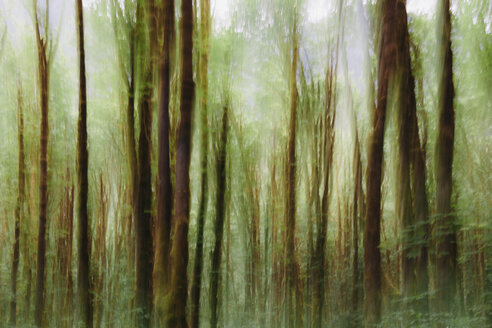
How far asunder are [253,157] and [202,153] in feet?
4.87

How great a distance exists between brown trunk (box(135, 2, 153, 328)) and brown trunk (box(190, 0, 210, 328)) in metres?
1.26

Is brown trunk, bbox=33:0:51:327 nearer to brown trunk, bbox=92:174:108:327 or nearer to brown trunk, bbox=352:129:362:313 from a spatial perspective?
brown trunk, bbox=92:174:108:327

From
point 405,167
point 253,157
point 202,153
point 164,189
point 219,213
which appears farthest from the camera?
point 253,157

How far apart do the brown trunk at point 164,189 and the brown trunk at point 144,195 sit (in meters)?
1.13

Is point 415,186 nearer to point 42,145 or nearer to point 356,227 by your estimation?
point 356,227

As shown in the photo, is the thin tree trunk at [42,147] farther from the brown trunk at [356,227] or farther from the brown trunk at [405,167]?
the brown trunk at [405,167]

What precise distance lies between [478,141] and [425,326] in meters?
3.43

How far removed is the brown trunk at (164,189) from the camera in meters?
4.95

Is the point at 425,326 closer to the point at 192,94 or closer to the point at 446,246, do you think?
the point at 446,246

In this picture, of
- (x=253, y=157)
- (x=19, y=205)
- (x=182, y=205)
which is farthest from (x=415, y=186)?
(x=19, y=205)

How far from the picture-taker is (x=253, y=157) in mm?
9172

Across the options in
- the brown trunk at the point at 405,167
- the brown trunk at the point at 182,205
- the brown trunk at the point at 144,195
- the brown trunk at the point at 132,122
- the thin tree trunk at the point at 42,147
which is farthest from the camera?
the thin tree trunk at the point at 42,147

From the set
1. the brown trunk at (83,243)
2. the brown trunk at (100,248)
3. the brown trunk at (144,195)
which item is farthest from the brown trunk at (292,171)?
the brown trunk at (100,248)

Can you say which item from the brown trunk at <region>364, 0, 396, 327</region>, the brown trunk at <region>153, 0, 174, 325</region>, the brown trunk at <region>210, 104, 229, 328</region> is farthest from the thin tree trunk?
the brown trunk at <region>364, 0, 396, 327</region>
